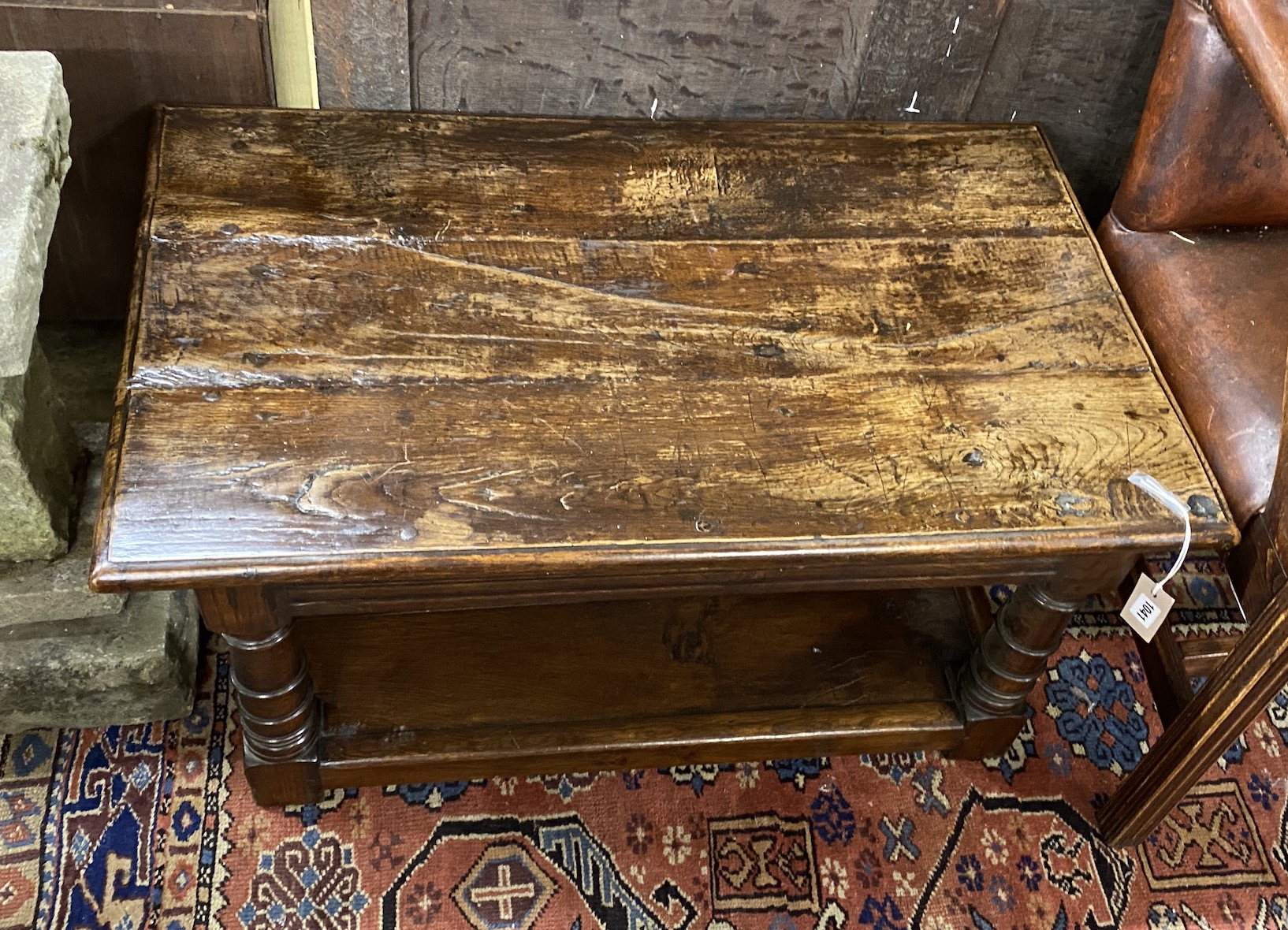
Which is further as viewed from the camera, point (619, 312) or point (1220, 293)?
point (1220, 293)

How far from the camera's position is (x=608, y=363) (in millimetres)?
1162

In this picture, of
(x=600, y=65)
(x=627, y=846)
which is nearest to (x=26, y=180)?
(x=600, y=65)

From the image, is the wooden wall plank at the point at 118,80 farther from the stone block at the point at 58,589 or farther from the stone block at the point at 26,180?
the stone block at the point at 58,589

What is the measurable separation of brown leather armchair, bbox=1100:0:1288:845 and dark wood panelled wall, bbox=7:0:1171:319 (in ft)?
0.76

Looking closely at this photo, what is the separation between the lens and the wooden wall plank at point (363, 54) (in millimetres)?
1386

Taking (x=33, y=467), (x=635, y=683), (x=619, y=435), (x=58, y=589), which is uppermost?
(x=619, y=435)

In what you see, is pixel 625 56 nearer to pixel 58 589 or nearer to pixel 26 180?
pixel 26 180

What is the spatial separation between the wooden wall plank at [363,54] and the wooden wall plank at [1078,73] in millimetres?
809

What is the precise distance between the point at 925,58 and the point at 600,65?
0.45 metres

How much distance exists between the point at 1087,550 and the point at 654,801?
26.3 inches

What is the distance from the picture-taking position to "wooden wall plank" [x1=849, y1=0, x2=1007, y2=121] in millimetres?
1492

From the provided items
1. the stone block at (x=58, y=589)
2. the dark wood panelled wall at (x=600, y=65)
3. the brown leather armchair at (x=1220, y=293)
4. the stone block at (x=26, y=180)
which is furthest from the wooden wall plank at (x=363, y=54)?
the brown leather armchair at (x=1220, y=293)

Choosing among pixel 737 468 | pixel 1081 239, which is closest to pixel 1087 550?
pixel 737 468

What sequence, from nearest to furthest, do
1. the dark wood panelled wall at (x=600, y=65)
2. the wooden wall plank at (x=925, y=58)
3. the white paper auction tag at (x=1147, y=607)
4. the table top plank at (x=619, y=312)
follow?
1. the table top plank at (x=619, y=312)
2. the white paper auction tag at (x=1147, y=607)
3. the dark wood panelled wall at (x=600, y=65)
4. the wooden wall plank at (x=925, y=58)
